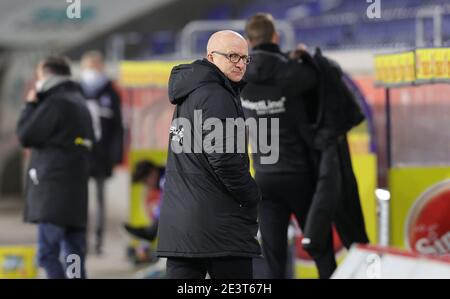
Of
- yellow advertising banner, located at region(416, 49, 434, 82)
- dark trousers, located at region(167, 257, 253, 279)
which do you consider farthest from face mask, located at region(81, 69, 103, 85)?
dark trousers, located at region(167, 257, 253, 279)

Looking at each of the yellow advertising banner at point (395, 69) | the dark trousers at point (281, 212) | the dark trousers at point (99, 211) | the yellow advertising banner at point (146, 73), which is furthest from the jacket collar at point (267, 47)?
the dark trousers at point (99, 211)

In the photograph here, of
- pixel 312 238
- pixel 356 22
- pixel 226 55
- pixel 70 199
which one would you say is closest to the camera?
pixel 226 55

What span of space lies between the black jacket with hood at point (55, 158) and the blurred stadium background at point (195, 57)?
1.99m

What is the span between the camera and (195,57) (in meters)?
10.8

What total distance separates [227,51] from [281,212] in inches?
74.5

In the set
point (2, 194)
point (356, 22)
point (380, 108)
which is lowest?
point (2, 194)

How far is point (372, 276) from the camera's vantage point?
198 inches

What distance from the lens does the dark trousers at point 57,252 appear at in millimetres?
7746

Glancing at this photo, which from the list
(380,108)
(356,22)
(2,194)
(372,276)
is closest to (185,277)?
(372,276)

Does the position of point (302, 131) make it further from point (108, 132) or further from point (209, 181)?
point (108, 132)

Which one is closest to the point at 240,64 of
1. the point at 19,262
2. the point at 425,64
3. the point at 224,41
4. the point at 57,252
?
the point at 224,41

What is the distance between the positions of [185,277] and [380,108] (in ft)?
11.2

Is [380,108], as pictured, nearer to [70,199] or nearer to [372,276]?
[70,199]

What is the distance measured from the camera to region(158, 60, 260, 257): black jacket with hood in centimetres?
544
